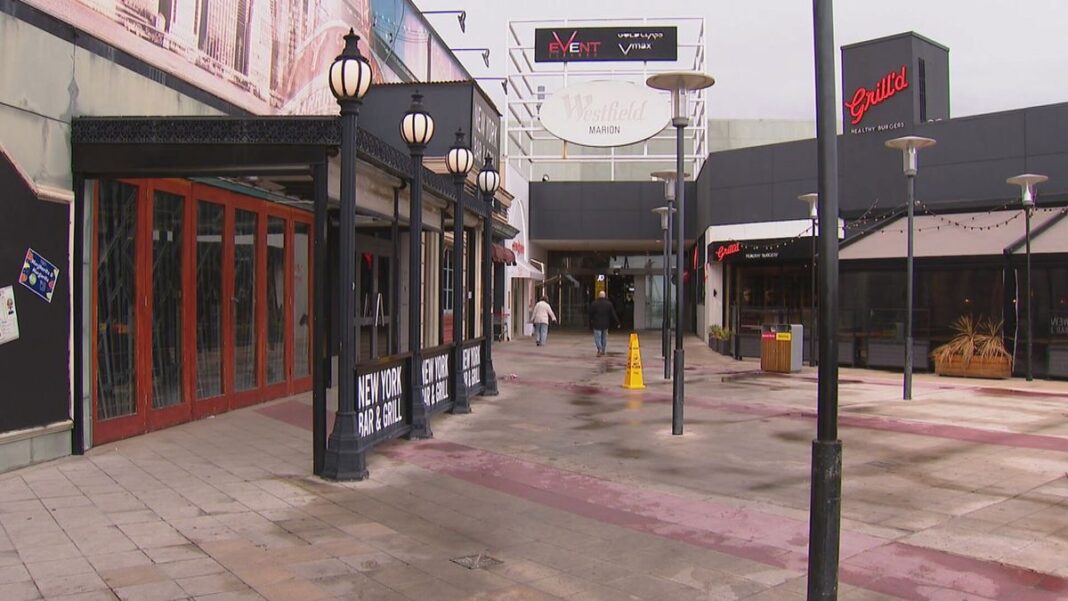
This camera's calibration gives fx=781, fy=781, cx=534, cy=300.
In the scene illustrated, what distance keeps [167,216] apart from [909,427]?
971cm

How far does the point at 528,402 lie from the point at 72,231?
23.5ft

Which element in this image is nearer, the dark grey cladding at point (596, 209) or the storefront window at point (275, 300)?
the storefront window at point (275, 300)

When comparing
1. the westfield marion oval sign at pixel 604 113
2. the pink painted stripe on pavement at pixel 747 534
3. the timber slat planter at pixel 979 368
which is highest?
the westfield marion oval sign at pixel 604 113

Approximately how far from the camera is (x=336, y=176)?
762 centimetres

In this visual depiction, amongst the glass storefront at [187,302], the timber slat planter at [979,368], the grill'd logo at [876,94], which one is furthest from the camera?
the grill'd logo at [876,94]

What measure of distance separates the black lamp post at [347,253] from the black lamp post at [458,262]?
3.51 metres

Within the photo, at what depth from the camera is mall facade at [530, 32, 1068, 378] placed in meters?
18.0

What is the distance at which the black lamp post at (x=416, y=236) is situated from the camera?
8789 millimetres

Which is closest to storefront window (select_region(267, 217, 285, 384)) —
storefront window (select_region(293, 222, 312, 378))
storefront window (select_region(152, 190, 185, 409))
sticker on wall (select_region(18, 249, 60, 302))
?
storefront window (select_region(293, 222, 312, 378))

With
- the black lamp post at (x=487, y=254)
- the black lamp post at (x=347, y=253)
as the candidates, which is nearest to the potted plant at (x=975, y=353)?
the black lamp post at (x=487, y=254)

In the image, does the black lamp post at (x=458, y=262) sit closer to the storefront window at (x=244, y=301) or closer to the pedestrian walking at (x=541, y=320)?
the storefront window at (x=244, y=301)

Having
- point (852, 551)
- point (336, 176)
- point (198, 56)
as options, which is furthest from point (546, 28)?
point (852, 551)

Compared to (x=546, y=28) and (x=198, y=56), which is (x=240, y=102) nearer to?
(x=198, y=56)

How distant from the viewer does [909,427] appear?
10.5 meters
